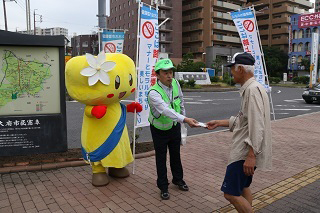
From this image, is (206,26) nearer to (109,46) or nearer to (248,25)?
(109,46)

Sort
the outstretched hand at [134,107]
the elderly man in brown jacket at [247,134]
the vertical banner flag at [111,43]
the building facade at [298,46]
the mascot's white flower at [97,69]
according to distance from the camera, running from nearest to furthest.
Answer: the elderly man in brown jacket at [247,134]
the mascot's white flower at [97,69]
the outstretched hand at [134,107]
the vertical banner flag at [111,43]
the building facade at [298,46]

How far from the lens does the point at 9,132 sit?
5.25 m

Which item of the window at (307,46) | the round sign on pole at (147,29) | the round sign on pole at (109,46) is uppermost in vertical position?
the window at (307,46)

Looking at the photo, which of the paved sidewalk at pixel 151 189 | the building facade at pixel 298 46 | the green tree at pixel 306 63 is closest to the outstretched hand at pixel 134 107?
the paved sidewalk at pixel 151 189

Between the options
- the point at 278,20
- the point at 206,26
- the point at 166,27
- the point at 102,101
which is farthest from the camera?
the point at 278,20

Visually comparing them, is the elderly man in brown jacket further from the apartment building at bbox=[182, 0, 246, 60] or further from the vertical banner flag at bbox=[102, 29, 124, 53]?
the apartment building at bbox=[182, 0, 246, 60]

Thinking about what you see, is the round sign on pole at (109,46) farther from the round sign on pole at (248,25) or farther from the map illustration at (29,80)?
the map illustration at (29,80)

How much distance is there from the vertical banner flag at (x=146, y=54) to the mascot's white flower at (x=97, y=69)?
1014 mm

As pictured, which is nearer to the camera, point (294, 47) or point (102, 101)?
point (102, 101)

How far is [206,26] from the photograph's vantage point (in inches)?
2251

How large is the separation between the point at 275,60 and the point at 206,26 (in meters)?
14.9

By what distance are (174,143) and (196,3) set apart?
58116 millimetres

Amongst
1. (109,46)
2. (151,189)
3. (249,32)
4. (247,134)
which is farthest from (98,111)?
(109,46)

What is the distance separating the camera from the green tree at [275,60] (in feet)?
184
